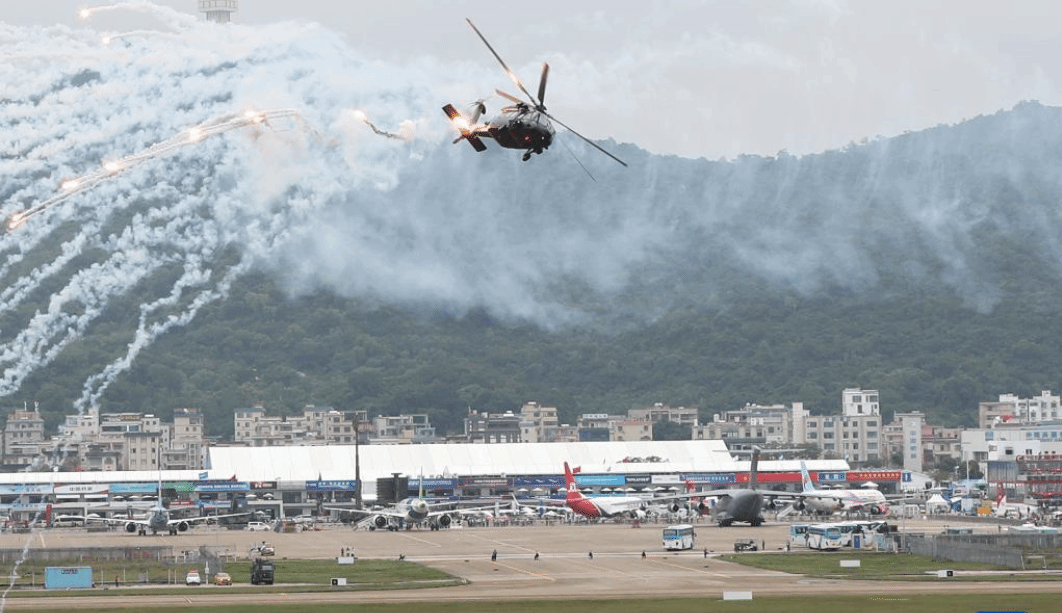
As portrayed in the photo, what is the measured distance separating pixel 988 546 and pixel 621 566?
2521 cm

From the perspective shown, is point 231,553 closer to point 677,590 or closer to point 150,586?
point 150,586

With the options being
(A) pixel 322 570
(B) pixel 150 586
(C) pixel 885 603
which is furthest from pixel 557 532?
(C) pixel 885 603

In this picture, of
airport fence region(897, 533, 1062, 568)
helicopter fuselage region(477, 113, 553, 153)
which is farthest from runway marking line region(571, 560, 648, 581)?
helicopter fuselage region(477, 113, 553, 153)

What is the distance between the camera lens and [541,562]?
136 metres

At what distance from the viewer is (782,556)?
138 meters

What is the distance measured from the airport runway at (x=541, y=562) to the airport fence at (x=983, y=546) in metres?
12.0

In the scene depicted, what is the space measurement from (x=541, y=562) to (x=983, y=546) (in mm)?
29824

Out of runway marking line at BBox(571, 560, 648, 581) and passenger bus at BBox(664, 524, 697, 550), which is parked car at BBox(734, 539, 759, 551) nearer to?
passenger bus at BBox(664, 524, 697, 550)

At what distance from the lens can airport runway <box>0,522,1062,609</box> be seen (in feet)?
357

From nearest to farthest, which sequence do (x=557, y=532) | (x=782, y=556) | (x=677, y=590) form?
1. (x=677, y=590)
2. (x=782, y=556)
3. (x=557, y=532)

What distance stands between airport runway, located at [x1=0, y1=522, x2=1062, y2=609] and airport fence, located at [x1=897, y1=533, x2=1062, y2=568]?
12.0 metres

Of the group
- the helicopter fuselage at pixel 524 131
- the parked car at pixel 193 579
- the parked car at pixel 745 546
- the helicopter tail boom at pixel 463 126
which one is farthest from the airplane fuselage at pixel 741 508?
the helicopter fuselage at pixel 524 131

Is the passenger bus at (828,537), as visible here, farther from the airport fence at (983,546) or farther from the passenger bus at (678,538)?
the passenger bus at (678,538)

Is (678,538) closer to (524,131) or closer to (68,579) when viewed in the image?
(68,579)
